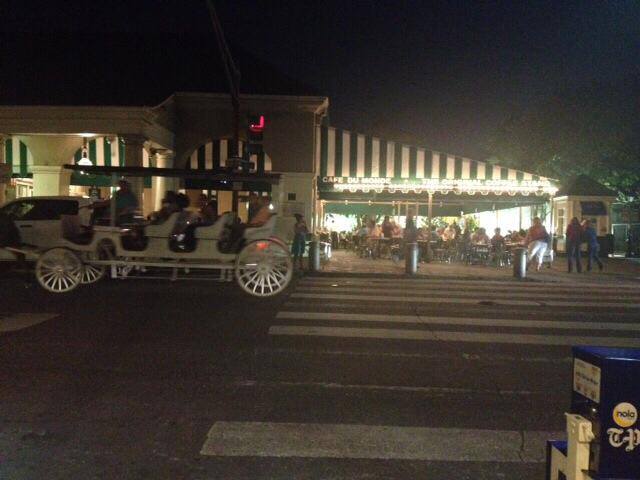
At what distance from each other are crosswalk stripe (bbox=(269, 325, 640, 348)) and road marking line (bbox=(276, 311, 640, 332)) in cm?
70

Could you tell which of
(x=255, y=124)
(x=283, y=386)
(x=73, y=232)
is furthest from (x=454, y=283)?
(x=283, y=386)

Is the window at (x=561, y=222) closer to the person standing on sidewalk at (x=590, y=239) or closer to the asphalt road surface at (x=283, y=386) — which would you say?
the person standing on sidewalk at (x=590, y=239)

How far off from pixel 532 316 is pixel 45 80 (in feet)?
57.5

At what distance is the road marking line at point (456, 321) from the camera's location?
9188 mm

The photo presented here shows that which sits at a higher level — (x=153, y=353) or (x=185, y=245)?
(x=185, y=245)

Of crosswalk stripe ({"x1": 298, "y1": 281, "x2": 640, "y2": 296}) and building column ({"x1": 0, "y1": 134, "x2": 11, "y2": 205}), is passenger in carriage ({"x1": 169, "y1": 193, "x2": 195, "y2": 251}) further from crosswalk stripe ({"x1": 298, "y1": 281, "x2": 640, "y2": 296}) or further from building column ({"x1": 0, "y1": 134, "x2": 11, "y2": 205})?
building column ({"x1": 0, "y1": 134, "x2": 11, "y2": 205})

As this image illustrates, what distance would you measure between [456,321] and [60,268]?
7.32m

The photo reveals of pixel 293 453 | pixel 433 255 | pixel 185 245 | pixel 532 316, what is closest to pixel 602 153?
pixel 433 255

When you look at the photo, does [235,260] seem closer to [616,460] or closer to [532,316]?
[532,316]

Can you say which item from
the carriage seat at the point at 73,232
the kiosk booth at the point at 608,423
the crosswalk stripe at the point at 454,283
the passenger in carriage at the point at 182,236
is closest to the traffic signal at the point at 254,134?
the crosswalk stripe at the point at 454,283

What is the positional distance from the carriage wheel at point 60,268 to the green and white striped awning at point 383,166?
12141 millimetres

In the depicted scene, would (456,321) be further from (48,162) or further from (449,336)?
(48,162)

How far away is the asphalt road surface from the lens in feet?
13.7

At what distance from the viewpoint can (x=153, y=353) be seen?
6.95m
